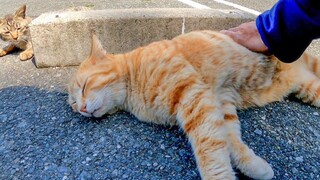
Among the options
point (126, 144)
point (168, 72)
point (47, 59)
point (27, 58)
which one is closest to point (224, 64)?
point (168, 72)

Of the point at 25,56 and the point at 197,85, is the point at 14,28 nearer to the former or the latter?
the point at 25,56

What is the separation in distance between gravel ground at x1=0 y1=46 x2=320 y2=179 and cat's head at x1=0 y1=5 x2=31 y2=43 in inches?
61.5

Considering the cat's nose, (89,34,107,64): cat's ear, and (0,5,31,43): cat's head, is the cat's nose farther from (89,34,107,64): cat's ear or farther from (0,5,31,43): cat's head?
(0,5,31,43): cat's head

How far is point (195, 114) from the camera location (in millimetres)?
1795

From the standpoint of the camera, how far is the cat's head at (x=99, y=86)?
209cm

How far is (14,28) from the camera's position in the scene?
380cm

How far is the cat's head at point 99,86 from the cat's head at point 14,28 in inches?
72.7

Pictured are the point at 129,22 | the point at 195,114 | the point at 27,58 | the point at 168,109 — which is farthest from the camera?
the point at 27,58

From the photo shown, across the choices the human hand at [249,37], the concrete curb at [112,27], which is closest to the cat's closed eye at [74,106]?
the concrete curb at [112,27]

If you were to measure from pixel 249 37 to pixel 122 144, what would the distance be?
1.04 meters

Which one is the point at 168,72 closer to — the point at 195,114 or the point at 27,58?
the point at 195,114

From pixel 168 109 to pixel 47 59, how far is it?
4.57ft

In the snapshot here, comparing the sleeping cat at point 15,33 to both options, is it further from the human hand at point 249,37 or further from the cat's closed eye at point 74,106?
the human hand at point 249,37

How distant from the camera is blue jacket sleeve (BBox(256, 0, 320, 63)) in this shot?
1.25m
